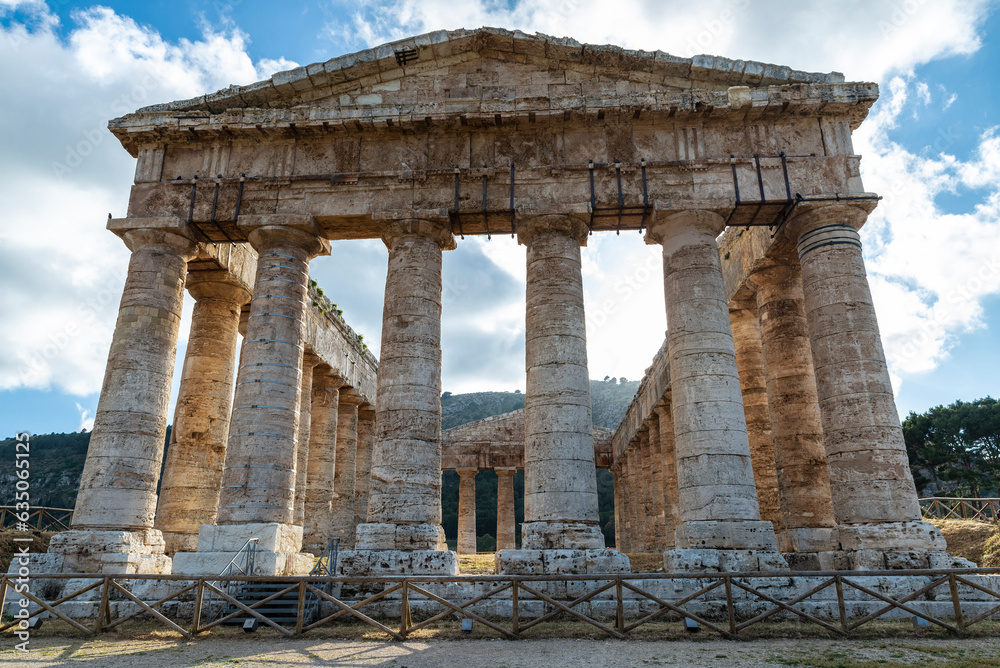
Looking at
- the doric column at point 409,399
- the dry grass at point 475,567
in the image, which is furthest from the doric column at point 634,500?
the doric column at point 409,399

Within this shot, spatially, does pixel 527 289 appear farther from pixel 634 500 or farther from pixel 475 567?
pixel 634 500

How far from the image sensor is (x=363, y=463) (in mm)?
30125

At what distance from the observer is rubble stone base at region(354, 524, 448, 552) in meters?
13.8

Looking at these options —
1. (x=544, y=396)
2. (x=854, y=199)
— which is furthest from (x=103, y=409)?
(x=854, y=199)

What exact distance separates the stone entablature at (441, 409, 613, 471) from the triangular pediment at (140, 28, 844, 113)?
2275cm

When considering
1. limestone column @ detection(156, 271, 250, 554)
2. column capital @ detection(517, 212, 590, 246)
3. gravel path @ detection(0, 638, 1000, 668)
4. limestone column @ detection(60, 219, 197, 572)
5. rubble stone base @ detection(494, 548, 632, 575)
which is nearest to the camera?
gravel path @ detection(0, 638, 1000, 668)

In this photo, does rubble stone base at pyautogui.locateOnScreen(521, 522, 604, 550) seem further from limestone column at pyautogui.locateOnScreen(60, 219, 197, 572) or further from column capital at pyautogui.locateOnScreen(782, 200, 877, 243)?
column capital at pyautogui.locateOnScreen(782, 200, 877, 243)

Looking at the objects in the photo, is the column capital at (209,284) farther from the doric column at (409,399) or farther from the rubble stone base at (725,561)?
the rubble stone base at (725,561)

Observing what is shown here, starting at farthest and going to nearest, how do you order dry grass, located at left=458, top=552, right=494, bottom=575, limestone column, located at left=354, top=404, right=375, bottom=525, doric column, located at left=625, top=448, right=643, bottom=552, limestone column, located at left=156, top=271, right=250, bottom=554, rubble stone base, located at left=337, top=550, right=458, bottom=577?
doric column, located at left=625, top=448, right=643, bottom=552
limestone column, located at left=354, top=404, right=375, bottom=525
dry grass, located at left=458, top=552, right=494, bottom=575
limestone column, located at left=156, top=271, right=250, bottom=554
rubble stone base, located at left=337, top=550, right=458, bottom=577

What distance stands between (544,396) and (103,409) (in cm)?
1029

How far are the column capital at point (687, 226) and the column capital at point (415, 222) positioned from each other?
5.48m

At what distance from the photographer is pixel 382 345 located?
1587 cm

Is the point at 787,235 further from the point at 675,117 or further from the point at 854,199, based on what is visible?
the point at 675,117

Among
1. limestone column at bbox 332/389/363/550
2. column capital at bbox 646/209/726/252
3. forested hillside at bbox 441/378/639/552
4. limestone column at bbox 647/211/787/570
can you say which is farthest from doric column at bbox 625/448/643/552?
column capital at bbox 646/209/726/252
